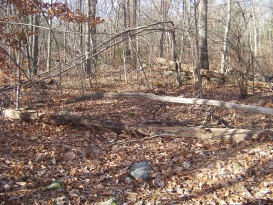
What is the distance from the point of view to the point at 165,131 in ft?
18.6

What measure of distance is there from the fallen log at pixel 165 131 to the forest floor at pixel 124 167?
0.10 meters

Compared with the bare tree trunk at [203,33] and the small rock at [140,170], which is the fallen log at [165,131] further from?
the bare tree trunk at [203,33]

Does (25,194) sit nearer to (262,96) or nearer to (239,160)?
(239,160)

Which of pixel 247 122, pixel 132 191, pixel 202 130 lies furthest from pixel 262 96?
pixel 132 191

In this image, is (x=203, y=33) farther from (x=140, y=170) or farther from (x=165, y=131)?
(x=140, y=170)

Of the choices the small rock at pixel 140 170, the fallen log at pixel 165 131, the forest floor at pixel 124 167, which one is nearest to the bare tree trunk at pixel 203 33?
the forest floor at pixel 124 167

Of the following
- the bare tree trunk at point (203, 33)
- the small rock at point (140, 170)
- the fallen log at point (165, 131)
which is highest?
the bare tree trunk at point (203, 33)

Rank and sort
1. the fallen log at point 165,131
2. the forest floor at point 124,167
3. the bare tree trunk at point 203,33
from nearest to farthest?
the forest floor at point 124,167, the fallen log at point 165,131, the bare tree trunk at point 203,33

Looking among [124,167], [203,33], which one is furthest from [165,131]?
[203,33]

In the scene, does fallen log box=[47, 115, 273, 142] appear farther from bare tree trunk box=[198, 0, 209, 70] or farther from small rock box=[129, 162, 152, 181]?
bare tree trunk box=[198, 0, 209, 70]

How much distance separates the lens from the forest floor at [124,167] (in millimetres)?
3771

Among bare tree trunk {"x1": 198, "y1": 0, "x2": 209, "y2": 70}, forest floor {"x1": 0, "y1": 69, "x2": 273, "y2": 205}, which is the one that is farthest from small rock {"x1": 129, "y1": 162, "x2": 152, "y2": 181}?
bare tree trunk {"x1": 198, "y1": 0, "x2": 209, "y2": 70}

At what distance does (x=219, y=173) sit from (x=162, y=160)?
104 centimetres

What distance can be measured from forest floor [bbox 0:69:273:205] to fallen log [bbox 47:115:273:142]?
0.10m
